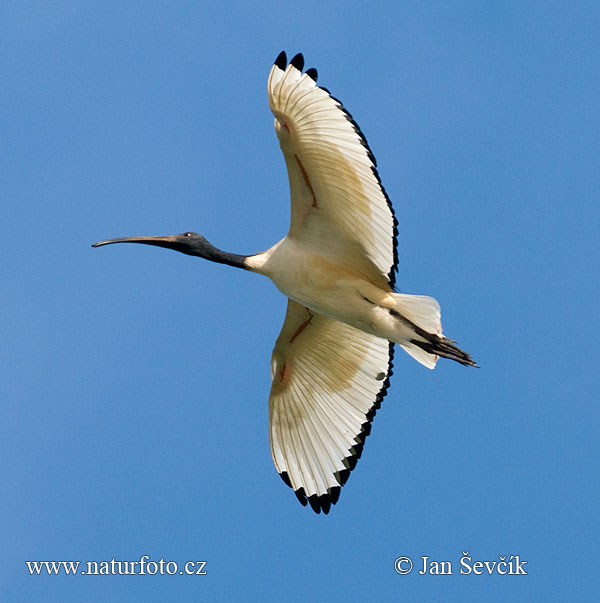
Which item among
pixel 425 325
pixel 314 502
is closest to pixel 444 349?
pixel 425 325

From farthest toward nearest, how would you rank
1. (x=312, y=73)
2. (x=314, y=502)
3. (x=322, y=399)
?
(x=322, y=399) → (x=314, y=502) → (x=312, y=73)

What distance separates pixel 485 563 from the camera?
10.3 m

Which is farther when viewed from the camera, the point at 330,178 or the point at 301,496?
the point at 301,496

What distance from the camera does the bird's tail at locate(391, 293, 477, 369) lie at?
9.50 metres

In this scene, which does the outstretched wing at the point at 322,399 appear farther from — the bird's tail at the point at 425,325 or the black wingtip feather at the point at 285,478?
the bird's tail at the point at 425,325

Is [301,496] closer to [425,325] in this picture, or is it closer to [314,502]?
[314,502]

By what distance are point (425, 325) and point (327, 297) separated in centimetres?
79

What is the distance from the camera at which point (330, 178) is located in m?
9.09

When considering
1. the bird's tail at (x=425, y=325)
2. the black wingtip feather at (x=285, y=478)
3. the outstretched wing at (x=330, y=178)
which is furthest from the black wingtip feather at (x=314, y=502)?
the outstretched wing at (x=330, y=178)

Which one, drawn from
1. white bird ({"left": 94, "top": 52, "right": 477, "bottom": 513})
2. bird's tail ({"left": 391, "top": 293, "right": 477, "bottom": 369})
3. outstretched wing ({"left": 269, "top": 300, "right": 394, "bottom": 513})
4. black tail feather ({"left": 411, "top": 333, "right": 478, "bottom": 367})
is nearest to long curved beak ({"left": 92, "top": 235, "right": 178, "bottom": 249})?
white bird ({"left": 94, "top": 52, "right": 477, "bottom": 513})

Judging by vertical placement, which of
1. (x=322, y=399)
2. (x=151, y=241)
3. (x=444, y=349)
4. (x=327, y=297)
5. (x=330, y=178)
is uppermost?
(x=151, y=241)

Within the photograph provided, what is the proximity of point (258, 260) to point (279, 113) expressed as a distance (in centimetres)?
144

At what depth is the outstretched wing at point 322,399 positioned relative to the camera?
10500 mm

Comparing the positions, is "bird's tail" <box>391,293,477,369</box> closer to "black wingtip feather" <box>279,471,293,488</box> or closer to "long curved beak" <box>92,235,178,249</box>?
"black wingtip feather" <box>279,471,293,488</box>
